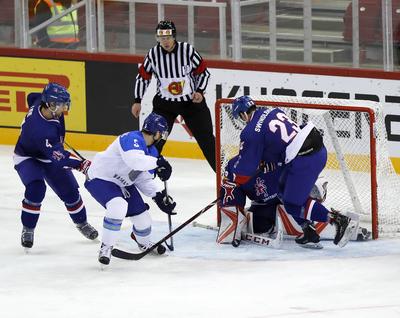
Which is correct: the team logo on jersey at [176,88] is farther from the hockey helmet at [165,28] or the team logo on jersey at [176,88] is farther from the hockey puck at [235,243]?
the hockey puck at [235,243]

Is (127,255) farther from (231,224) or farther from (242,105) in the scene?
(242,105)

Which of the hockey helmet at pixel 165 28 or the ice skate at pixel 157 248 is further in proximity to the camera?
the hockey helmet at pixel 165 28

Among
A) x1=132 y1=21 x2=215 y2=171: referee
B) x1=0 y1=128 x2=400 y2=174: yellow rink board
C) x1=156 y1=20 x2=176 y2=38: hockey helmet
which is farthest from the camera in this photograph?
x1=0 y1=128 x2=400 y2=174: yellow rink board

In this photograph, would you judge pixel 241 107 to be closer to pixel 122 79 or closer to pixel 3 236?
pixel 3 236

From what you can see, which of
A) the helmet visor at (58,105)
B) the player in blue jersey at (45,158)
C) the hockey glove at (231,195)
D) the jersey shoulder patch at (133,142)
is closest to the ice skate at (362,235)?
the hockey glove at (231,195)

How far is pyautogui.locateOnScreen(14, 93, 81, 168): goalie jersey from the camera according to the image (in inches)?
331

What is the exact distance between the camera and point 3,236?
9.18 metres

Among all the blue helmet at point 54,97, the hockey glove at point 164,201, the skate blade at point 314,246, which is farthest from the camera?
the skate blade at point 314,246

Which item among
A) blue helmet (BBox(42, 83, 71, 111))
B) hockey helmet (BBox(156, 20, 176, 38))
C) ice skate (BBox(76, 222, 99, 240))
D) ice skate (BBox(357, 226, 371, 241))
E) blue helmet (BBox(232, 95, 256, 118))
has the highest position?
hockey helmet (BBox(156, 20, 176, 38))

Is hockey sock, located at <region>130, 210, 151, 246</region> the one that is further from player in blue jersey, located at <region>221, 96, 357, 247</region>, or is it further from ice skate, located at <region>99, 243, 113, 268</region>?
player in blue jersey, located at <region>221, 96, 357, 247</region>

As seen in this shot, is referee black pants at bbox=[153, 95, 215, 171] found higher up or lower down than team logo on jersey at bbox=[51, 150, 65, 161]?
higher up

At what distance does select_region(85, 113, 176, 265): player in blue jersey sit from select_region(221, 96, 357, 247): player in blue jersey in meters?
0.51

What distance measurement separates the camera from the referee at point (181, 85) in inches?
396

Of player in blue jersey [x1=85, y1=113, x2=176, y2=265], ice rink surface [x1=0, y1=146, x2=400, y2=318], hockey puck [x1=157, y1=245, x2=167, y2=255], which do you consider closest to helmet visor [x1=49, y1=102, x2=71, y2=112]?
player in blue jersey [x1=85, y1=113, x2=176, y2=265]
